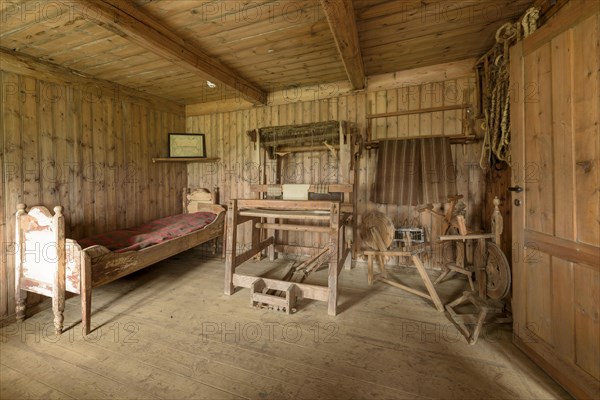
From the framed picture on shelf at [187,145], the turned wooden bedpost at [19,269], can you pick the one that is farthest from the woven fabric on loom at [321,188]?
the turned wooden bedpost at [19,269]

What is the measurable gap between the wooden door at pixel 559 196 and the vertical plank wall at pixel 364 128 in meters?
1.41

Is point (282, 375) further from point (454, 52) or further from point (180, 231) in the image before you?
point (454, 52)

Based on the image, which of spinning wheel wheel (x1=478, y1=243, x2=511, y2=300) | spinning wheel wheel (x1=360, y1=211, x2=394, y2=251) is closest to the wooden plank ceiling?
spinning wheel wheel (x1=360, y1=211, x2=394, y2=251)

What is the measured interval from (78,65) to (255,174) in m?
2.56

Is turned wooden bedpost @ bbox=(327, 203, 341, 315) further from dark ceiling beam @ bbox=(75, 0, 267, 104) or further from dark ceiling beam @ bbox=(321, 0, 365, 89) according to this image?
dark ceiling beam @ bbox=(75, 0, 267, 104)

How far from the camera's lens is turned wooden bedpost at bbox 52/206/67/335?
2.03 metres

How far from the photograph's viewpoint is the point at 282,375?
1.61 metres

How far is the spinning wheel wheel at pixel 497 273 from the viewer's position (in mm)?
2104

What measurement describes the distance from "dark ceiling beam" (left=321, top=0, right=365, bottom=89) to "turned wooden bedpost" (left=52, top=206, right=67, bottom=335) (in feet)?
8.77

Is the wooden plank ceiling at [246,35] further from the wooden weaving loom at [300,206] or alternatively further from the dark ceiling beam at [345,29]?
the wooden weaving loom at [300,206]

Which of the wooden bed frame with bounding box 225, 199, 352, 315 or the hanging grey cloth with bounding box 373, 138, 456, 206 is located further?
the hanging grey cloth with bounding box 373, 138, 456, 206

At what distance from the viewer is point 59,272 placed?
2080 mm

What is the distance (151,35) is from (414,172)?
316 centimetres

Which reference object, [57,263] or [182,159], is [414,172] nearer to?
[182,159]
